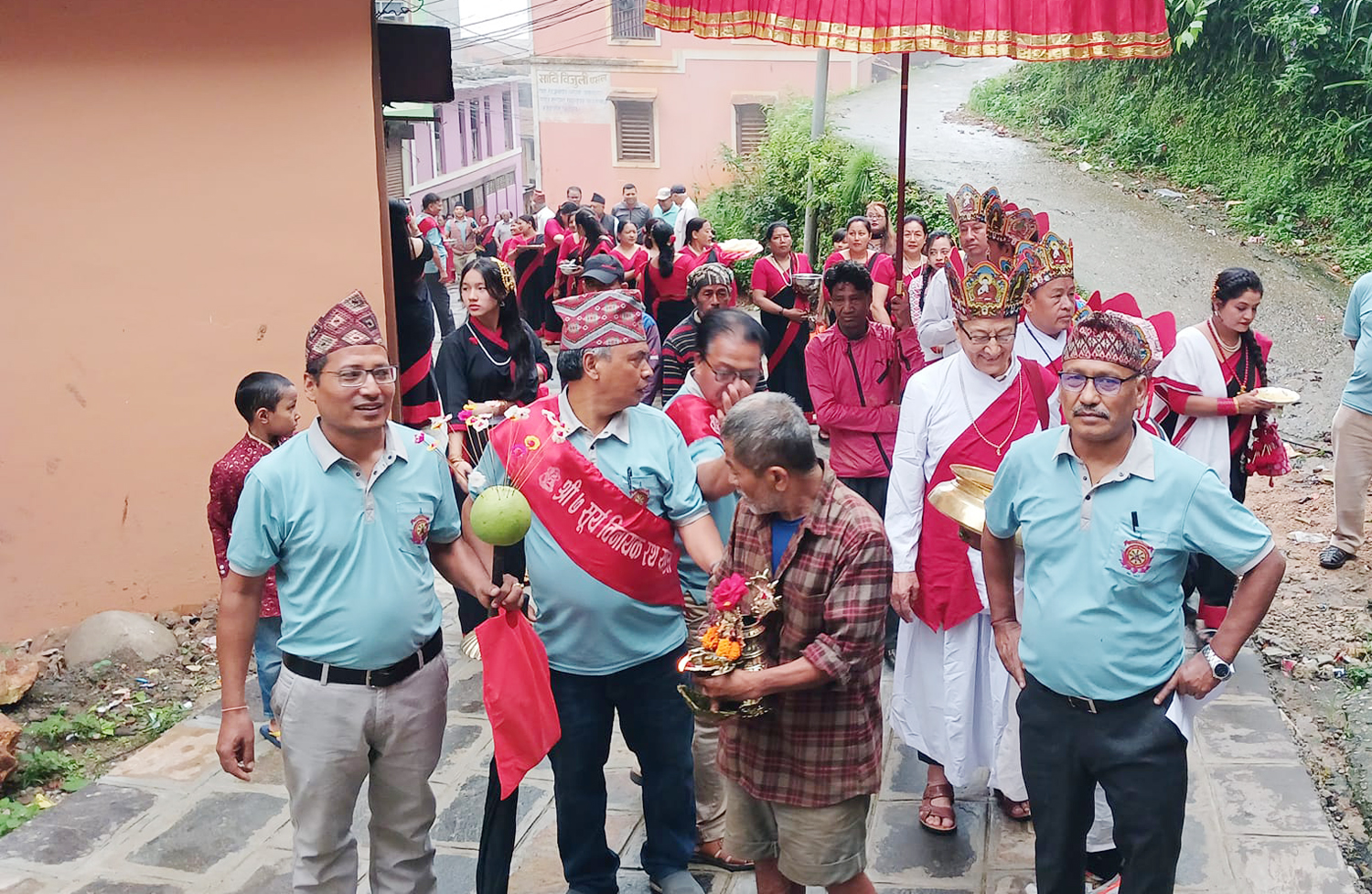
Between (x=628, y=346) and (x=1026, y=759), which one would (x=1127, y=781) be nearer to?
(x=1026, y=759)

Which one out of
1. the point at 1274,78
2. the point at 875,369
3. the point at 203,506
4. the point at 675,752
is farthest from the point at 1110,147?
the point at 675,752

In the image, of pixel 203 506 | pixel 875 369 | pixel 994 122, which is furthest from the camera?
pixel 994 122

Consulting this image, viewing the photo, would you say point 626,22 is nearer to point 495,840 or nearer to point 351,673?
point 495,840

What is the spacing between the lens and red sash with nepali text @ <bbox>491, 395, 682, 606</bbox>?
12.4 feet

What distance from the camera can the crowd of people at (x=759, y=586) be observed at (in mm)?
3197

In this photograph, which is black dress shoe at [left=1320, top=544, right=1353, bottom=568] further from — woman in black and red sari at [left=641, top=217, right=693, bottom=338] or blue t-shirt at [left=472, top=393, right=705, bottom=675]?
woman in black and red sari at [left=641, top=217, right=693, bottom=338]

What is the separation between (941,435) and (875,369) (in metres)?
1.52

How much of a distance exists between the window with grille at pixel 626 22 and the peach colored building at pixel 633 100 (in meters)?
0.02

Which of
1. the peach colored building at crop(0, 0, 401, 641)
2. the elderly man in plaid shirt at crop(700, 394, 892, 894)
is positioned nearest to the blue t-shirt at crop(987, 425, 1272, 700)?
the elderly man in plaid shirt at crop(700, 394, 892, 894)

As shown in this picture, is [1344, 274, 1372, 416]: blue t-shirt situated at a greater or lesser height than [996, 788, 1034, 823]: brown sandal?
greater

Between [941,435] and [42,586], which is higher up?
[941,435]

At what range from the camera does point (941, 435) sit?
4.48m

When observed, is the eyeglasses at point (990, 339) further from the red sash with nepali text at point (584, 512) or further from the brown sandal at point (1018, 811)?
the brown sandal at point (1018, 811)

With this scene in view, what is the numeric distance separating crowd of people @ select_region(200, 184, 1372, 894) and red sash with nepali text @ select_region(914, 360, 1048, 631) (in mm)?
11
